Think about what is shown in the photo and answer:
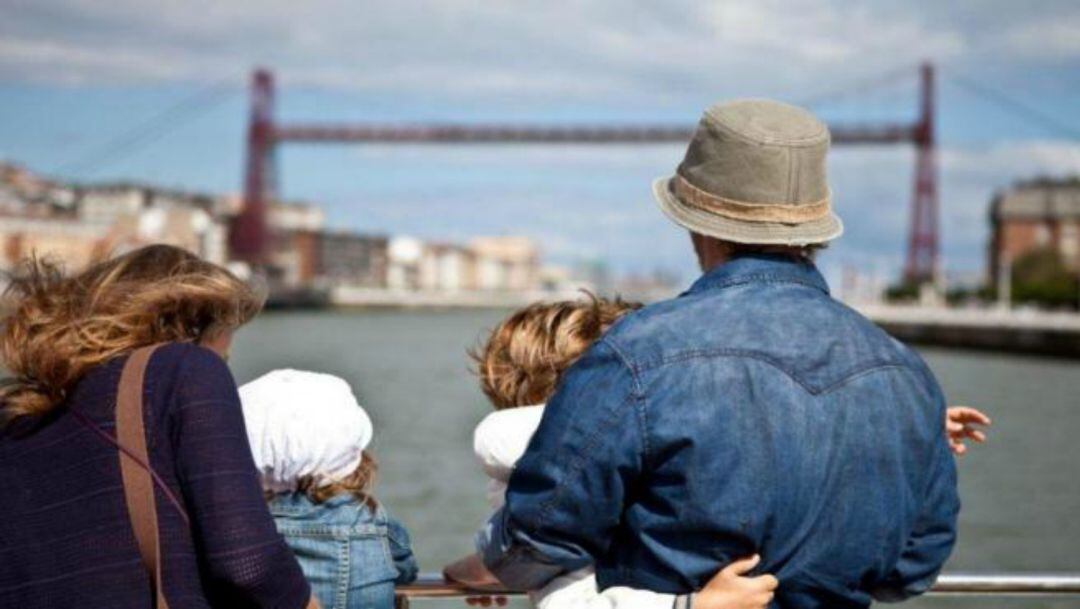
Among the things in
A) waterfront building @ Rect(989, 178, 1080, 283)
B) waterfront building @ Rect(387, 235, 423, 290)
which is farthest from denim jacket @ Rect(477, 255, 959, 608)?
waterfront building @ Rect(387, 235, 423, 290)

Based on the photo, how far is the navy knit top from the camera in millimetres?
1042

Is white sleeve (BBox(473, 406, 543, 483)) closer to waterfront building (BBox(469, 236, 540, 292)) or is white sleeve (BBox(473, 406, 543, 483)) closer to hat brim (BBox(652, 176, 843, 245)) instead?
hat brim (BBox(652, 176, 843, 245))

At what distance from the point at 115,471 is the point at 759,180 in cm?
50

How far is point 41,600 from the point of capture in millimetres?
1061

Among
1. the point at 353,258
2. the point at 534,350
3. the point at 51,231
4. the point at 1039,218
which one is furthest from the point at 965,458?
the point at 353,258

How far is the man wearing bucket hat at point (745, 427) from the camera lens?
1.05 m

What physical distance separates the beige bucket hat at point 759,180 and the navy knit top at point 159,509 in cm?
37

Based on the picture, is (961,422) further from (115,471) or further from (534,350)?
(115,471)

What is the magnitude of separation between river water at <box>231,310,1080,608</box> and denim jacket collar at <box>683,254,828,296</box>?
433mm

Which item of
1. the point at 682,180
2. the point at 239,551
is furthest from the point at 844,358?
the point at 239,551

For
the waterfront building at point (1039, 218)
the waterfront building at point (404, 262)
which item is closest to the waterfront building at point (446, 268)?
the waterfront building at point (404, 262)

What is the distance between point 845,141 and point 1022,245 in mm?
8244

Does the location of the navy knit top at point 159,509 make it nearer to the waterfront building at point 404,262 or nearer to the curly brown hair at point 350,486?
the curly brown hair at point 350,486

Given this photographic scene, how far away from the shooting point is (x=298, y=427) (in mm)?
A: 1299
